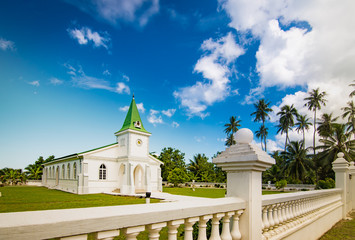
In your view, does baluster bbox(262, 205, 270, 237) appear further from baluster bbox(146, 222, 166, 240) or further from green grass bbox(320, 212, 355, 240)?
green grass bbox(320, 212, 355, 240)

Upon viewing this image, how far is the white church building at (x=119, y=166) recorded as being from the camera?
76.2 ft

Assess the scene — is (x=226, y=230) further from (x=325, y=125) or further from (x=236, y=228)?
(x=325, y=125)

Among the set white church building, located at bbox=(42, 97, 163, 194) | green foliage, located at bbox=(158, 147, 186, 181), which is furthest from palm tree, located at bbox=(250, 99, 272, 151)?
white church building, located at bbox=(42, 97, 163, 194)

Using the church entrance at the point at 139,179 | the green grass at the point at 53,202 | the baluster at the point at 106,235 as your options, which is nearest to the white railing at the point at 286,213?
the baluster at the point at 106,235

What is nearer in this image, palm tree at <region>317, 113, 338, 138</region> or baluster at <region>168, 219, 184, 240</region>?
baluster at <region>168, 219, 184, 240</region>

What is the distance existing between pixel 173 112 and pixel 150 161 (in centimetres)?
724

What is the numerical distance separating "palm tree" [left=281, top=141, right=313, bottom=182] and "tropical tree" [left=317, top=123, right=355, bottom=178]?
227cm

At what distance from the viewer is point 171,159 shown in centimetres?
4400

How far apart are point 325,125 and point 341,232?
123ft

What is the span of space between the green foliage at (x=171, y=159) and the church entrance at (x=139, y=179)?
16.0 meters

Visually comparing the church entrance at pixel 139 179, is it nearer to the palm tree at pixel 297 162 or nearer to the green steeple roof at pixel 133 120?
the green steeple roof at pixel 133 120

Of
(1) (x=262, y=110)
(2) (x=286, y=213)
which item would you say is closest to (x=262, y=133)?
(1) (x=262, y=110)

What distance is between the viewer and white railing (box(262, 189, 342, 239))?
10.8ft

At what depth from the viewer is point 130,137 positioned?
987 inches
